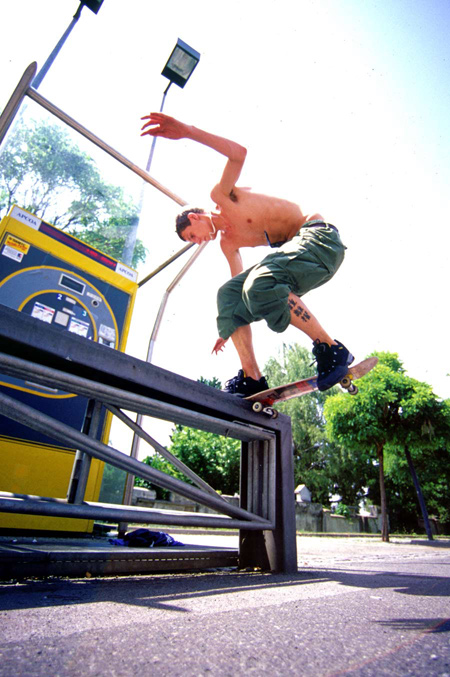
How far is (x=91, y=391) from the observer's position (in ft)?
4.90

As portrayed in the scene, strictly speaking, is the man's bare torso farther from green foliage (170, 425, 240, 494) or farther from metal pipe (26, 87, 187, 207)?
green foliage (170, 425, 240, 494)

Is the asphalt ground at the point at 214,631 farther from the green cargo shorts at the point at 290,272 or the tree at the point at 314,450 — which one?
the tree at the point at 314,450

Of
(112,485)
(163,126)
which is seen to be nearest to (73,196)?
(163,126)

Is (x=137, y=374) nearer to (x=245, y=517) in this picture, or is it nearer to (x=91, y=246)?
(x=245, y=517)

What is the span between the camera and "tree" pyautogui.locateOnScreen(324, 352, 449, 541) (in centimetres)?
942

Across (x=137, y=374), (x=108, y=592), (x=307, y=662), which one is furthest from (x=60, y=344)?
(x=307, y=662)

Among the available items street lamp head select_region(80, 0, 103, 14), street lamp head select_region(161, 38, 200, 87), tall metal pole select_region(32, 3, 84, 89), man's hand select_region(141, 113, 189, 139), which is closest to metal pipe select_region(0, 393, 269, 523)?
man's hand select_region(141, 113, 189, 139)

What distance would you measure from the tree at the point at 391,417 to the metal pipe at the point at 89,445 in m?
8.62

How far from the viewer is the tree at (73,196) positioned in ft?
12.4

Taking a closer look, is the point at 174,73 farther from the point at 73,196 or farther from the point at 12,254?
the point at 12,254

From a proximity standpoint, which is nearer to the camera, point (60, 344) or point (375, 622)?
point (375, 622)

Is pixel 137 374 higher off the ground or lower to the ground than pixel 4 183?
lower

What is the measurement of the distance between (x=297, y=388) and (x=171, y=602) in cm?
152

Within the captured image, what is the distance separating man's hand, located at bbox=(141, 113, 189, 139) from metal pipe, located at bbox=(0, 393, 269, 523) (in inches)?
59.4
